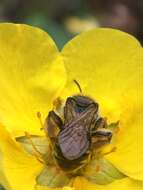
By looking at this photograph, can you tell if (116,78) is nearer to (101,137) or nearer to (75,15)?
Result: (101,137)

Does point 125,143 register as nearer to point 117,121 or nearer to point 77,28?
point 117,121

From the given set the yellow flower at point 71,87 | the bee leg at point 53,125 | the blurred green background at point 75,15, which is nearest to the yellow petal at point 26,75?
the yellow flower at point 71,87

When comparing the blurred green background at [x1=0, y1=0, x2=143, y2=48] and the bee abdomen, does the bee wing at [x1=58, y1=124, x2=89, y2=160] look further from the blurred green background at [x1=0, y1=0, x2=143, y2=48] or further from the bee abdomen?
the blurred green background at [x1=0, y1=0, x2=143, y2=48]

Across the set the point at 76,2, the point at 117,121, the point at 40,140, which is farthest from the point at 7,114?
the point at 76,2

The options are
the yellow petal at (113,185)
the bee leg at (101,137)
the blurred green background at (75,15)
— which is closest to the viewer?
the bee leg at (101,137)

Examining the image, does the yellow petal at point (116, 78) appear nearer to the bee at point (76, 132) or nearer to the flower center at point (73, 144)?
the flower center at point (73, 144)

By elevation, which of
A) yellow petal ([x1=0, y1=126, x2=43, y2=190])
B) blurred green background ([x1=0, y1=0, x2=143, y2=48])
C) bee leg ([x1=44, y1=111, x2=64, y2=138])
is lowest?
blurred green background ([x1=0, y1=0, x2=143, y2=48])

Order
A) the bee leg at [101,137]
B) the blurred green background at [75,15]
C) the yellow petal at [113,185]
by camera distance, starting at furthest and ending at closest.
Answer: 1. the blurred green background at [75,15]
2. the yellow petal at [113,185]
3. the bee leg at [101,137]

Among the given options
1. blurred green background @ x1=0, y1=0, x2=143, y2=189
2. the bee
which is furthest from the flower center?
blurred green background @ x1=0, y1=0, x2=143, y2=189
